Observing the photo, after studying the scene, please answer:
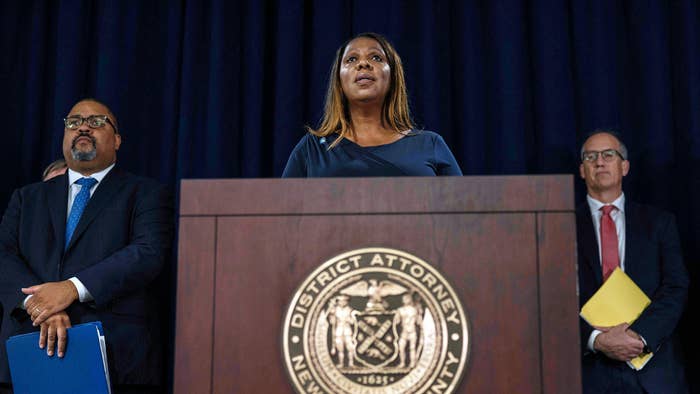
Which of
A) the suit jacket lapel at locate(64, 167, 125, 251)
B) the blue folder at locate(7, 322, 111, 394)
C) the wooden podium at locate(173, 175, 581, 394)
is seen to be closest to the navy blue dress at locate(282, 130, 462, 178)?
the wooden podium at locate(173, 175, 581, 394)

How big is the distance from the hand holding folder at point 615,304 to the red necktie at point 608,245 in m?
0.11

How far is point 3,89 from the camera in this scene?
3502 mm

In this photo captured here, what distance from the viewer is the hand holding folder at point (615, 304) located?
2.76m

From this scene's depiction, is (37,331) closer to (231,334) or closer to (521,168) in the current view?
(231,334)

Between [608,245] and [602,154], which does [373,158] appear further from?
[602,154]

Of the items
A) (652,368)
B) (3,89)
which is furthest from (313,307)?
(3,89)

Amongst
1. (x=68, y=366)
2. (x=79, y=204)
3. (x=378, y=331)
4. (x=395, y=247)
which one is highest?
(x=79, y=204)

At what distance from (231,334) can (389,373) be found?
246 millimetres

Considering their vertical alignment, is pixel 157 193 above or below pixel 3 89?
below

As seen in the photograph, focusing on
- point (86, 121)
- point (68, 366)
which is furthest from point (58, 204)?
point (68, 366)

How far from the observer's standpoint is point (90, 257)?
259 centimetres

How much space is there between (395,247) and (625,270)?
1860mm

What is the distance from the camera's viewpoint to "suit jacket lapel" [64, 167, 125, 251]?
2.62 m

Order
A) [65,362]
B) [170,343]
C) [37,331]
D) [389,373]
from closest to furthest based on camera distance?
[389,373] → [65,362] → [37,331] → [170,343]
